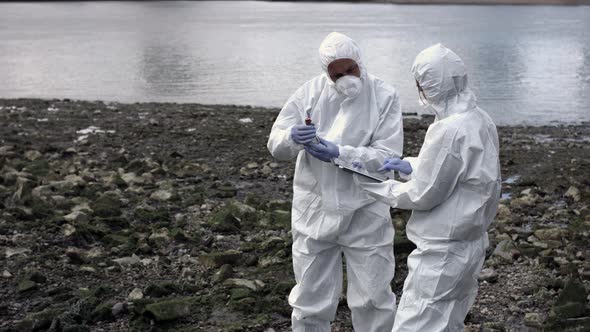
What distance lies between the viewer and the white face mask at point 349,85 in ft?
18.2

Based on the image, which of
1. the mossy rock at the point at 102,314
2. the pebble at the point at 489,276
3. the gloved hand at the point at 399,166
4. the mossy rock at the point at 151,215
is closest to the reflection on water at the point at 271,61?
the mossy rock at the point at 151,215

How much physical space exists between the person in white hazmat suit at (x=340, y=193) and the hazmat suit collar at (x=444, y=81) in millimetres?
791

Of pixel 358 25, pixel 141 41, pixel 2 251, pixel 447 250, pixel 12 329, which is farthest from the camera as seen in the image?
pixel 358 25

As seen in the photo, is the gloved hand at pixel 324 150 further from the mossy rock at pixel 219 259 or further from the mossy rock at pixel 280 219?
the mossy rock at pixel 280 219

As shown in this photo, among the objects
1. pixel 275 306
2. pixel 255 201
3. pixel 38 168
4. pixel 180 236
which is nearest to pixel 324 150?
pixel 275 306

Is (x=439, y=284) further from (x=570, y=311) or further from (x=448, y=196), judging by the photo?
(x=570, y=311)

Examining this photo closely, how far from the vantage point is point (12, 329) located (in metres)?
7.00

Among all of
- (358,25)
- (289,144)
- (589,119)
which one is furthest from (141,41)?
(289,144)

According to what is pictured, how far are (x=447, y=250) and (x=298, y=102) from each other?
5.50 ft

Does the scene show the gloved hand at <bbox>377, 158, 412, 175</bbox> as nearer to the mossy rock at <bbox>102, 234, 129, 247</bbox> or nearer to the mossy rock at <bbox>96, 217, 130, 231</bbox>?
the mossy rock at <bbox>102, 234, 129, 247</bbox>

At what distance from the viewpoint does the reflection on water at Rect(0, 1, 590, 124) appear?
2683 cm

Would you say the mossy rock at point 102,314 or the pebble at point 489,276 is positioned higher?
the pebble at point 489,276

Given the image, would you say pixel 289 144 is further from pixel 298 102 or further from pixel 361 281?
pixel 361 281

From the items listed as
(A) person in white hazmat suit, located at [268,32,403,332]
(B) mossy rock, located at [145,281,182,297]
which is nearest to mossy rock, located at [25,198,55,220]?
(B) mossy rock, located at [145,281,182,297]
